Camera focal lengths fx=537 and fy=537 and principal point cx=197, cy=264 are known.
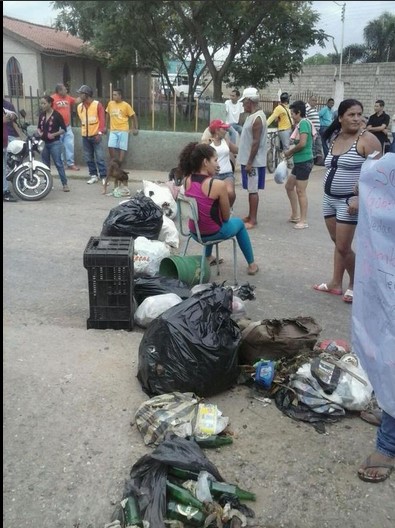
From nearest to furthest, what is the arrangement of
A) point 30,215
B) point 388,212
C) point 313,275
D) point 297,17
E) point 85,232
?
1. point 388,212
2. point 313,275
3. point 85,232
4. point 30,215
5. point 297,17

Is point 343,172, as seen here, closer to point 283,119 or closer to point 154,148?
point 154,148

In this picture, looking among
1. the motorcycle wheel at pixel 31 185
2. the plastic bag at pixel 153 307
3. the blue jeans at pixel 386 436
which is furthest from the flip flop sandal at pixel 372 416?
the motorcycle wheel at pixel 31 185

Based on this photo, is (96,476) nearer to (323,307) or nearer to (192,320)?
(192,320)

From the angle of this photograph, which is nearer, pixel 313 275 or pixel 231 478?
pixel 231 478

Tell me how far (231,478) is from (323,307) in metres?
2.46

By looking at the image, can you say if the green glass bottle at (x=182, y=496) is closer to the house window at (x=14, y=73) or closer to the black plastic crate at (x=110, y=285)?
the black plastic crate at (x=110, y=285)

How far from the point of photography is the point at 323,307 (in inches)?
189

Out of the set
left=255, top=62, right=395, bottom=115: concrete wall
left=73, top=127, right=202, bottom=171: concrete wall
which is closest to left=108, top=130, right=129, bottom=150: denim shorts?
left=73, top=127, right=202, bottom=171: concrete wall

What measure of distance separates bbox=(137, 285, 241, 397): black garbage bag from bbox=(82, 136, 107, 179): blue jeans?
24.9ft

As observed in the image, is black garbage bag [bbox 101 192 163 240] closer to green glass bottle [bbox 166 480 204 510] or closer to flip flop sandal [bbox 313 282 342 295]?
flip flop sandal [bbox 313 282 342 295]

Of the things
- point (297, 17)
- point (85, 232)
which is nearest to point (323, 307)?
point (85, 232)

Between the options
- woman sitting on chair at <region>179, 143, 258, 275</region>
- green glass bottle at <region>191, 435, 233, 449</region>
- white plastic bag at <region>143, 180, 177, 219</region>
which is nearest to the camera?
green glass bottle at <region>191, 435, 233, 449</region>

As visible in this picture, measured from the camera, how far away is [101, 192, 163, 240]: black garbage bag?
5566 mm

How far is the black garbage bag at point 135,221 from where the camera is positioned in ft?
18.3
